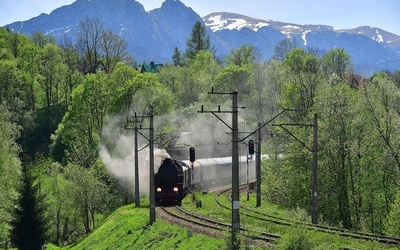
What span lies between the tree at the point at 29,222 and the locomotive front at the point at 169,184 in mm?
11197

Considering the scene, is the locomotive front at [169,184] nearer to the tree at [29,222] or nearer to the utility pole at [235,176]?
the tree at [29,222]

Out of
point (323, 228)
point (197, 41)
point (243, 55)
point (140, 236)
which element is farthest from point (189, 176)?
point (197, 41)

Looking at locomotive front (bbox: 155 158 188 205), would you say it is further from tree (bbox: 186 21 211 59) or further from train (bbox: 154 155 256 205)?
tree (bbox: 186 21 211 59)

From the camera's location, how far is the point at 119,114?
210 feet

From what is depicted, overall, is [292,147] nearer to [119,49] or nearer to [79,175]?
[79,175]

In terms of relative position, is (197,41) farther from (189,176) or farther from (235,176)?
(235,176)

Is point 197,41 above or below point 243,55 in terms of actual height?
above

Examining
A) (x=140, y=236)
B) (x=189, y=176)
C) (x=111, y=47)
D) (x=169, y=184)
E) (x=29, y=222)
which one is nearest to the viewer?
(x=140, y=236)

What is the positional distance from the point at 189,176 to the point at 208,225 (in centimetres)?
1738

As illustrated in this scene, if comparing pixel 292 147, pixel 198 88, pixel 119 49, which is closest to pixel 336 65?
pixel 198 88

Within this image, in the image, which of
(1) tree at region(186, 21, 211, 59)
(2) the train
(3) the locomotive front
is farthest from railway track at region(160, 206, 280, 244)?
(1) tree at region(186, 21, 211, 59)

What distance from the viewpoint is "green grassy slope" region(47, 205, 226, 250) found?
26297 mm

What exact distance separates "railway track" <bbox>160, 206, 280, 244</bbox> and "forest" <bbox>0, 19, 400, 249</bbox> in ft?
19.7

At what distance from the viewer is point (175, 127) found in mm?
63344
